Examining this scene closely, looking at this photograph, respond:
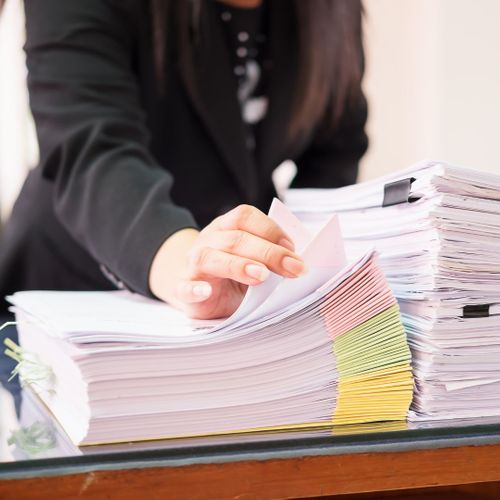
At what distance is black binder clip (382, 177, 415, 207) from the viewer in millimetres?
473

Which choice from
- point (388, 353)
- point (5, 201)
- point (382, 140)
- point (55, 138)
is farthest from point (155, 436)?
point (5, 201)

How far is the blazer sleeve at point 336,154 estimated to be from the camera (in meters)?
1.22

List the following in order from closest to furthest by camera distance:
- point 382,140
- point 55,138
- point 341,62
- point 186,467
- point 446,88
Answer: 1. point 186,467
2. point 55,138
3. point 341,62
4. point 446,88
5. point 382,140

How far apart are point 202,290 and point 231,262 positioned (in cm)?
4

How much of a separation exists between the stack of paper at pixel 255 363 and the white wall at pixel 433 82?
860mm

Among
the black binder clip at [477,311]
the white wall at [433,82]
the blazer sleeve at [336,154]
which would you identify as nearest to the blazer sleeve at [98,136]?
the black binder clip at [477,311]

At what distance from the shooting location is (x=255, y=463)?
1.19 feet

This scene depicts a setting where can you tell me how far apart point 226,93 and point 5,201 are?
1773mm

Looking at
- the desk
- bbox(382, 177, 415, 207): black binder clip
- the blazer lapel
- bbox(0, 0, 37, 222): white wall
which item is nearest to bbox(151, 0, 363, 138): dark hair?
the blazer lapel

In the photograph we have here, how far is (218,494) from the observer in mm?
360

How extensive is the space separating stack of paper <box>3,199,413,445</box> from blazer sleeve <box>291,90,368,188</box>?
2.60 feet

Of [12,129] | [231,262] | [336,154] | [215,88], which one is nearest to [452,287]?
[231,262]

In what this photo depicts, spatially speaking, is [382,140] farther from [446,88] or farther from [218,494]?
[218,494]

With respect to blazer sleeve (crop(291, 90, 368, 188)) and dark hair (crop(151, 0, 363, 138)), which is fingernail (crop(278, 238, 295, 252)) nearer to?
dark hair (crop(151, 0, 363, 138))
